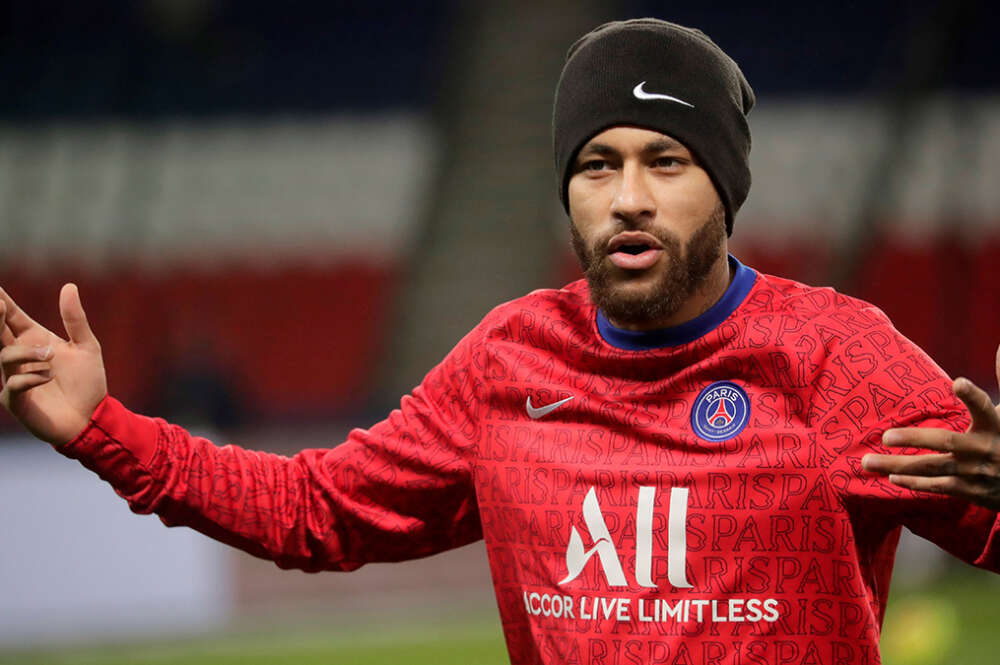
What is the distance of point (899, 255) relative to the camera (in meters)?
15.9

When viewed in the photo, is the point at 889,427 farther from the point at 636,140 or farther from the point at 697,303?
the point at 636,140

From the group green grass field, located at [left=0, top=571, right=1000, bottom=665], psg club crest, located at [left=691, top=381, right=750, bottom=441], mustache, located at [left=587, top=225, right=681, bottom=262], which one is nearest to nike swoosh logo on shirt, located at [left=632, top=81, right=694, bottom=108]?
mustache, located at [left=587, top=225, right=681, bottom=262]

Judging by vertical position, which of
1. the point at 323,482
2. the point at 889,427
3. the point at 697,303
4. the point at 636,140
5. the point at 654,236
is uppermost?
the point at 636,140

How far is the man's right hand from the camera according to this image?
2.80m

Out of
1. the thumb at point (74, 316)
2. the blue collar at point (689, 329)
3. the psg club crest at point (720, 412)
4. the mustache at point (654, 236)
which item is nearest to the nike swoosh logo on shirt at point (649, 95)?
the mustache at point (654, 236)

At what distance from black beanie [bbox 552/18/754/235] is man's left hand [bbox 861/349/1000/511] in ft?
2.26

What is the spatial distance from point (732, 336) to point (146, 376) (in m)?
10.2

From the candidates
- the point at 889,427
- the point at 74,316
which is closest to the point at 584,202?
the point at 889,427

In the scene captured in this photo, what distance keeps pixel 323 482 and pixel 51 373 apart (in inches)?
21.9

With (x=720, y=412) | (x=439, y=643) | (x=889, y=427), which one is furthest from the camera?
(x=439, y=643)

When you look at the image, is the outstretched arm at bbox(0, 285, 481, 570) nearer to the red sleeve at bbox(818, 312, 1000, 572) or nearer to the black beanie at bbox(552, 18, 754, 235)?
the black beanie at bbox(552, 18, 754, 235)

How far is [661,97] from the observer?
2.76m

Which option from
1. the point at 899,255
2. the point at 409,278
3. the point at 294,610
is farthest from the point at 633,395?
the point at 899,255

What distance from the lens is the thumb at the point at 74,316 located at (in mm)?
2871
